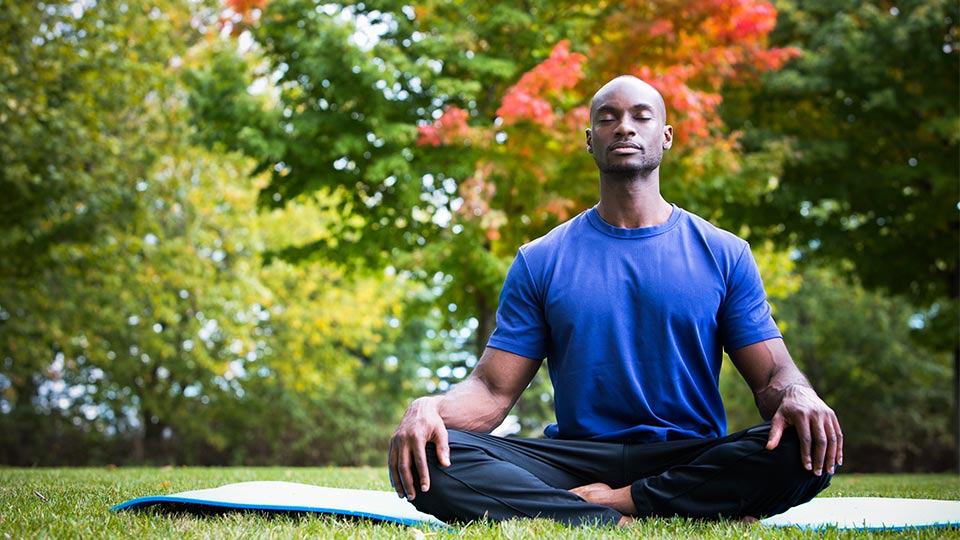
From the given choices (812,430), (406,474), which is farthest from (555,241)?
(812,430)

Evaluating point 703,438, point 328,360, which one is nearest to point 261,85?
point 328,360

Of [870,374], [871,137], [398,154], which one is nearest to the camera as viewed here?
[398,154]

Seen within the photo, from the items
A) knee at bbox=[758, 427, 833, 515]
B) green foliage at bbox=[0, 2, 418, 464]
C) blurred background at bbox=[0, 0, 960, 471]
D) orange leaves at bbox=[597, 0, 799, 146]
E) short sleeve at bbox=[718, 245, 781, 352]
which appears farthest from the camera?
green foliage at bbox=[0, 2, 418, 464]

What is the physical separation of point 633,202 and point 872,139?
9.85m

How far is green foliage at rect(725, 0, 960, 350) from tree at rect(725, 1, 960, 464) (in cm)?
2

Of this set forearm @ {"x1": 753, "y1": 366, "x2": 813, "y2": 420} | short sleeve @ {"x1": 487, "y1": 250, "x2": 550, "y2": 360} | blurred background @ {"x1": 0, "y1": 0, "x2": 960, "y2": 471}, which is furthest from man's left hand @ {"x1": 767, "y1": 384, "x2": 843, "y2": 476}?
blurred background @ {"x1": 0, "y1": 0, "x2": 960, "y2": 471}

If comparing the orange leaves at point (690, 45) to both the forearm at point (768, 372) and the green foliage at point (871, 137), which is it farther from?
the forearm at point (768, 372)

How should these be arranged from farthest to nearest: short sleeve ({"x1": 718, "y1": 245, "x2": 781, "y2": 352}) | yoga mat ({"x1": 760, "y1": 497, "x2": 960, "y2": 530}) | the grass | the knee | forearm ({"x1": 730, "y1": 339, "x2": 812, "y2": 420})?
short sleeve ({"x1": 718, "y1": 245, "x2": 781, "y2": 352})
forearm ({"x1": 730, "y1": 339, "x2": 812, "y2": 420})
yoga mat ({"x1": 760, "y1": 497, "x2": 960, "y2": 530})
the knee
the grass

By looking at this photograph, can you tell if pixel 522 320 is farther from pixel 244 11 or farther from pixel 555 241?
pixel 244 11

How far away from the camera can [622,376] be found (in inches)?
142

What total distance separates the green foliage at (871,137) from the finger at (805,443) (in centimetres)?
843

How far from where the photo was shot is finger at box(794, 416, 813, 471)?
304 cm

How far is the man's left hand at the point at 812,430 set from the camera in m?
3.04

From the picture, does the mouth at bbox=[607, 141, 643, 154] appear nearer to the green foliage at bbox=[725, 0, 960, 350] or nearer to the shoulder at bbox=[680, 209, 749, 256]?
the shoulder at bbox=[680, 209, 749, 256]
